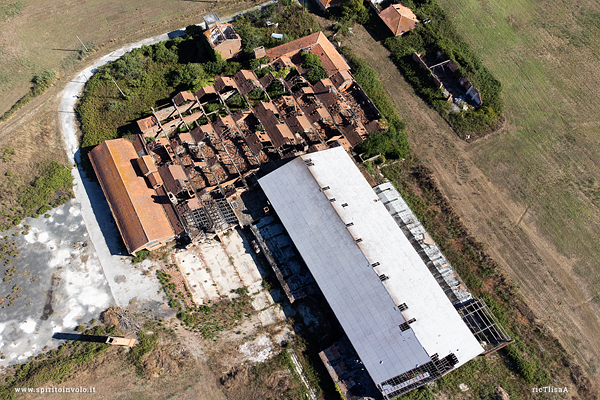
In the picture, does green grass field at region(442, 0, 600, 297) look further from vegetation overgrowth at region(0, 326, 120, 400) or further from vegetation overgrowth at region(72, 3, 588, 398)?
vegetation overgrowth at region(0, 326, 120, 400)

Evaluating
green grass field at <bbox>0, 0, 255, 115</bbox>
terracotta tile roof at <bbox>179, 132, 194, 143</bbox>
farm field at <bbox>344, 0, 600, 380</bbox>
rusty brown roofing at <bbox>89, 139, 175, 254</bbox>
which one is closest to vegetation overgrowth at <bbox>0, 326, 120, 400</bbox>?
rusty brown roofing at <bbox>89, 139, 175, 254</bbox>

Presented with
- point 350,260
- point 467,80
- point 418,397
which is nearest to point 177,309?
point 350,260

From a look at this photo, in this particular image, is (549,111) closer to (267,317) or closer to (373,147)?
(373,147)

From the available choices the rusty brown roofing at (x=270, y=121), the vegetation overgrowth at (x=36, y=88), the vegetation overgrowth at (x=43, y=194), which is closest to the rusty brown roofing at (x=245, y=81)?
the rusty brown roofing at (x=270, y=121)

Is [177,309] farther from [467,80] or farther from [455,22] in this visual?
[455,22]

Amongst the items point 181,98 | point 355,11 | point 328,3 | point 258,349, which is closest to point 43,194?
point 181,98

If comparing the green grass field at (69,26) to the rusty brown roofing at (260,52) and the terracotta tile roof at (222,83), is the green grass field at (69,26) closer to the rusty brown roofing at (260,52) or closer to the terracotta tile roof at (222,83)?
the rusty brown roofing at (260,52)
